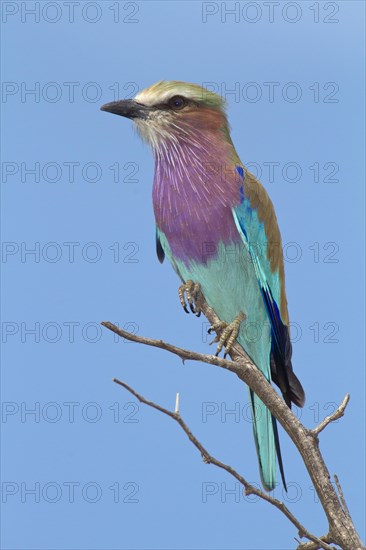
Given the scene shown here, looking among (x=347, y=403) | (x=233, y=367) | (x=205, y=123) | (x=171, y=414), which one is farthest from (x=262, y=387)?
(x=205, y=123)

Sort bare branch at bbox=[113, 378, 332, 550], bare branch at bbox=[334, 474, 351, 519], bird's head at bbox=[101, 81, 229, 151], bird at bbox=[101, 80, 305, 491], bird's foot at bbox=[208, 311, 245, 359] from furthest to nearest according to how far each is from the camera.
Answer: bird's head at bbox=[101, 81, 229, 151], bird at bbox=[101, 80, 305, 491], bird's foot at bbox=[208, 311, 245, 359], bare branch at bbox=[334, 474, 351, 519], bare branch at bbox=[113, 378, 332, 550]

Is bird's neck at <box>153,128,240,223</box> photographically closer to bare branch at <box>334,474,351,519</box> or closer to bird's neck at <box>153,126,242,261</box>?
bird's neck at <box>153,126,242,261</box>

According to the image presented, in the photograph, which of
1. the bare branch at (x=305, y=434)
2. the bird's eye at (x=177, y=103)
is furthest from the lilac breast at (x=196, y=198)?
the bare branch at (x=305, y=434)

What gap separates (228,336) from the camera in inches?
173

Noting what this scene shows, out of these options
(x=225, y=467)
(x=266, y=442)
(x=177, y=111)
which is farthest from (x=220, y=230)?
(x=225, y=467)

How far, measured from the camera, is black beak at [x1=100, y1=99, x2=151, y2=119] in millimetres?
4758

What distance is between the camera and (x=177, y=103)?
477 centimetres

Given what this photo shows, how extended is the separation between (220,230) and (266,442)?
3.85 feet

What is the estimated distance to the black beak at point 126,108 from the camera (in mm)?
4758

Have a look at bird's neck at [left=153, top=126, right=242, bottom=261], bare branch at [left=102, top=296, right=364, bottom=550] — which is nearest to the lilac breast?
bird's neck at [left=153, top=126, right=242, bottom=261]

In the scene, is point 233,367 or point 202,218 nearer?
point 233,367

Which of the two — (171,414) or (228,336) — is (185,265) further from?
(171,414)

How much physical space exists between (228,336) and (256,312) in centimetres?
33

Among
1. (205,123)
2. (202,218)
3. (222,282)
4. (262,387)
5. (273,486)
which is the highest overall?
(205,123)
